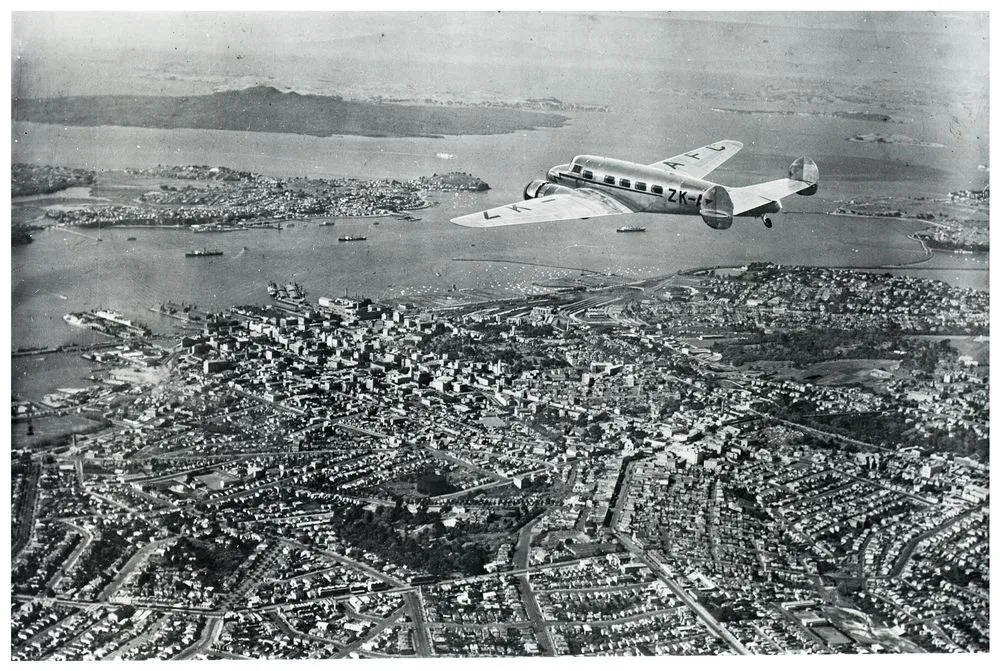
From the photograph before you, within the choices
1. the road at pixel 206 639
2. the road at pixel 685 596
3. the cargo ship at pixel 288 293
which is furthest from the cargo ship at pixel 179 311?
the road at pixel 685 596

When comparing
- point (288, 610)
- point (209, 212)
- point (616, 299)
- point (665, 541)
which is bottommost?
point (288, 610)

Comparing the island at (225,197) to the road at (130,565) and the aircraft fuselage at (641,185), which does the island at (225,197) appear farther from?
the road at (130,565)

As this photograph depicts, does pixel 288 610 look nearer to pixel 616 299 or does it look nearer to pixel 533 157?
pixel 616 299

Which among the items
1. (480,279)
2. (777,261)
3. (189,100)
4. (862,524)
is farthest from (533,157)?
(862,524)

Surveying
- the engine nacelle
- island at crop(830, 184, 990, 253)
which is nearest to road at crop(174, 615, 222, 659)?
the engine nacelle

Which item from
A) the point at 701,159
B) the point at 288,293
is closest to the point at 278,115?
the point at 288,293

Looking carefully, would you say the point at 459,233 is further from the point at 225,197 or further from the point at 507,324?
the point at 225,197

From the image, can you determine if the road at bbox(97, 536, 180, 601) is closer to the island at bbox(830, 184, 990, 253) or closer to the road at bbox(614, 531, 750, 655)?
the road at bbox(614, 531, 750, 655)
